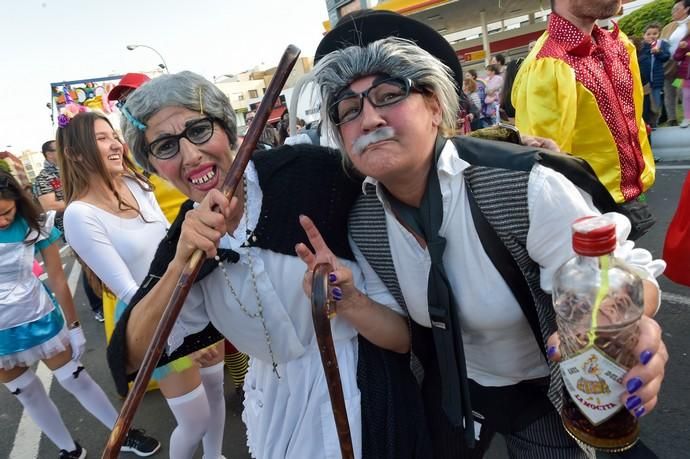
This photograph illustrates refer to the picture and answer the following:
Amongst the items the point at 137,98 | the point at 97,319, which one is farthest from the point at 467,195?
the point at 97,319

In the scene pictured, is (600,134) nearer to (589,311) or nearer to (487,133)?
(487,133)

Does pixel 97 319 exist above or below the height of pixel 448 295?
below

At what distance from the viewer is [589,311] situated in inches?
35.2

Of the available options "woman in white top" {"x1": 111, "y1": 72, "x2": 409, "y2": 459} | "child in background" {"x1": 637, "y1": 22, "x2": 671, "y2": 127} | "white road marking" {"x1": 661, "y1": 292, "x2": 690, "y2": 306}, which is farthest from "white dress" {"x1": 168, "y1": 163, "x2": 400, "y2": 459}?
"child in background" {"x1": 637, "y1": 22, "x2": 671, "y2": 127}

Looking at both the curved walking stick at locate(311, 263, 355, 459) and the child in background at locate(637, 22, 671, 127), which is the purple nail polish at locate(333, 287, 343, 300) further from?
the child in background at locate(637, 22, 671, 127)

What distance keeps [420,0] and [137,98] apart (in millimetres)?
16105

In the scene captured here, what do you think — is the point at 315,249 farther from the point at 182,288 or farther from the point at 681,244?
the point at 681,244

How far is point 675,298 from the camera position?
311 centimetres

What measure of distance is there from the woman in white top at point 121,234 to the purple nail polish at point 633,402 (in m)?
1.97

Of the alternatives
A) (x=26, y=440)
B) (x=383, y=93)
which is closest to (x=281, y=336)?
(x=383, y=93)

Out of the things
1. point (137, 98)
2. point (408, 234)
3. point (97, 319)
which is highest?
point (137, 98)

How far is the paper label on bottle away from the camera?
0.83 metres

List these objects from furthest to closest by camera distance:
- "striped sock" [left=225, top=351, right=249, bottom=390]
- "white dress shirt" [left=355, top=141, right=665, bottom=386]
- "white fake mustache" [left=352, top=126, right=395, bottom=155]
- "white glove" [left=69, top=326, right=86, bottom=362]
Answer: "striped sock" [left=225, top=351, right=249, bottom=390] < "white glove" [left=69, top=326, right=86, bottom=362] < "white fake mustache" [left=352, top=126, right=395, bottom=155] < "white dress shirt" [left=355, top=141, right=665, bottom=386]

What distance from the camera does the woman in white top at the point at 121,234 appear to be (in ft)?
7.29
